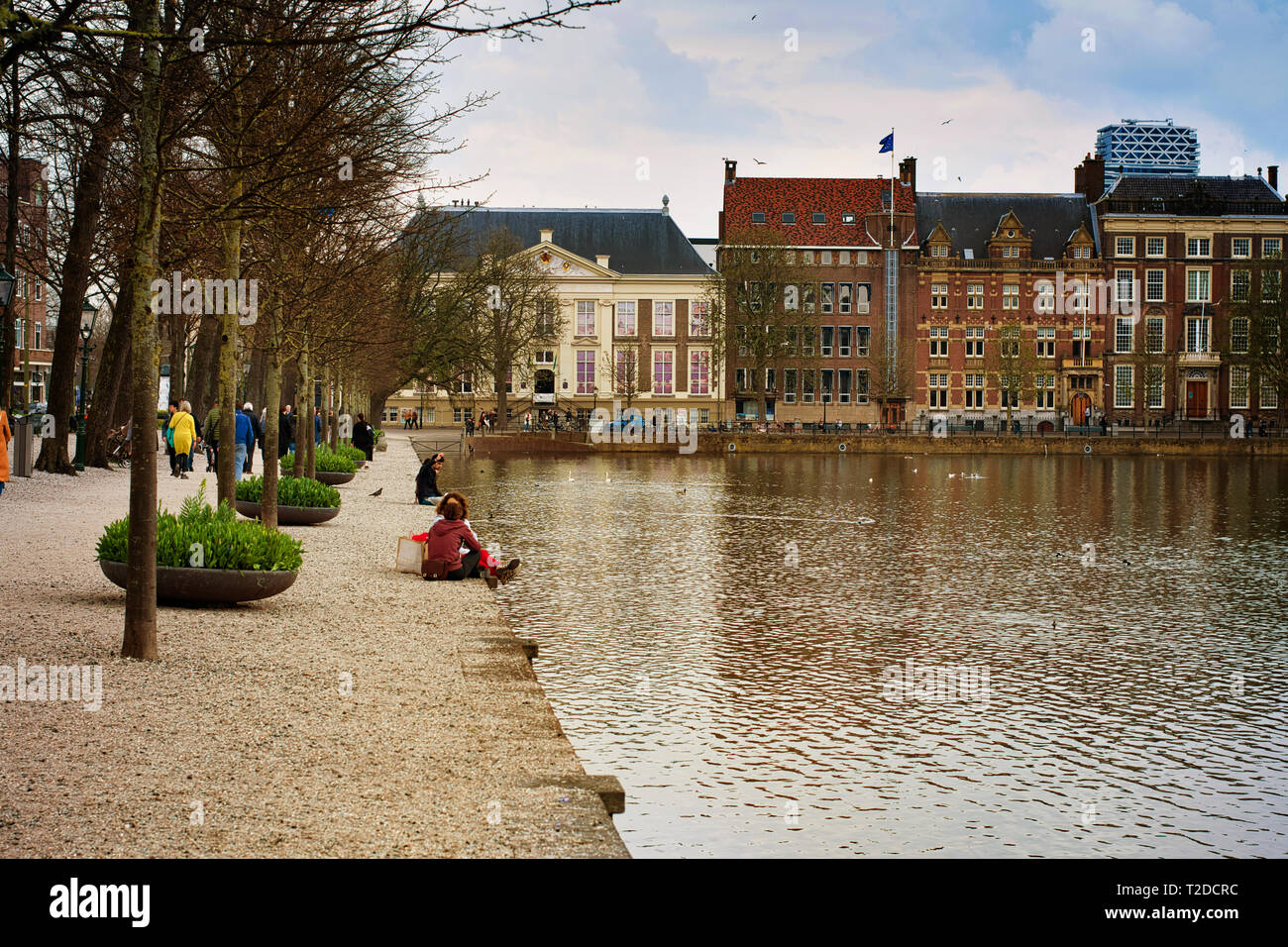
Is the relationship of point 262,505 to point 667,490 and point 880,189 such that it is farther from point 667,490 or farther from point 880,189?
point 880,189

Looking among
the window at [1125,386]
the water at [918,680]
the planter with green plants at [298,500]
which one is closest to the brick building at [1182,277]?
the window at [1125,386]

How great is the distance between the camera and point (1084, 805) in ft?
28.3

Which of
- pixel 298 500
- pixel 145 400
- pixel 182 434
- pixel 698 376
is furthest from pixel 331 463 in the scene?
pixel 698 376

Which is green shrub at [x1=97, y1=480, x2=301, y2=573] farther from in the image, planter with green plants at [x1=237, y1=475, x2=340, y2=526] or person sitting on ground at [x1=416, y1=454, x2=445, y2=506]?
person sitting on ground at [x1=416, y1=454, x2=445, y2=506]

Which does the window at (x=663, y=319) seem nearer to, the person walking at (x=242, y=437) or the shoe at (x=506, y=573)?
the person walking at (x=242, y=437)

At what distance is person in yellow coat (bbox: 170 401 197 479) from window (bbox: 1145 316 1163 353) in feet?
279

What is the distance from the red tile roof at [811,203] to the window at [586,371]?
14.8 meters

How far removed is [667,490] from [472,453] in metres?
28.9

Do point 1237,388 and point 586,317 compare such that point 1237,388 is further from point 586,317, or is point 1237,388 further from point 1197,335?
point 586,317

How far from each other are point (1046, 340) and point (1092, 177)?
51.4 feet

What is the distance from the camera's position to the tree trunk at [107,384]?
29.8 meters

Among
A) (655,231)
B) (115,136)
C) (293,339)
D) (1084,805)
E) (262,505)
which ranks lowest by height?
(1084,805)
